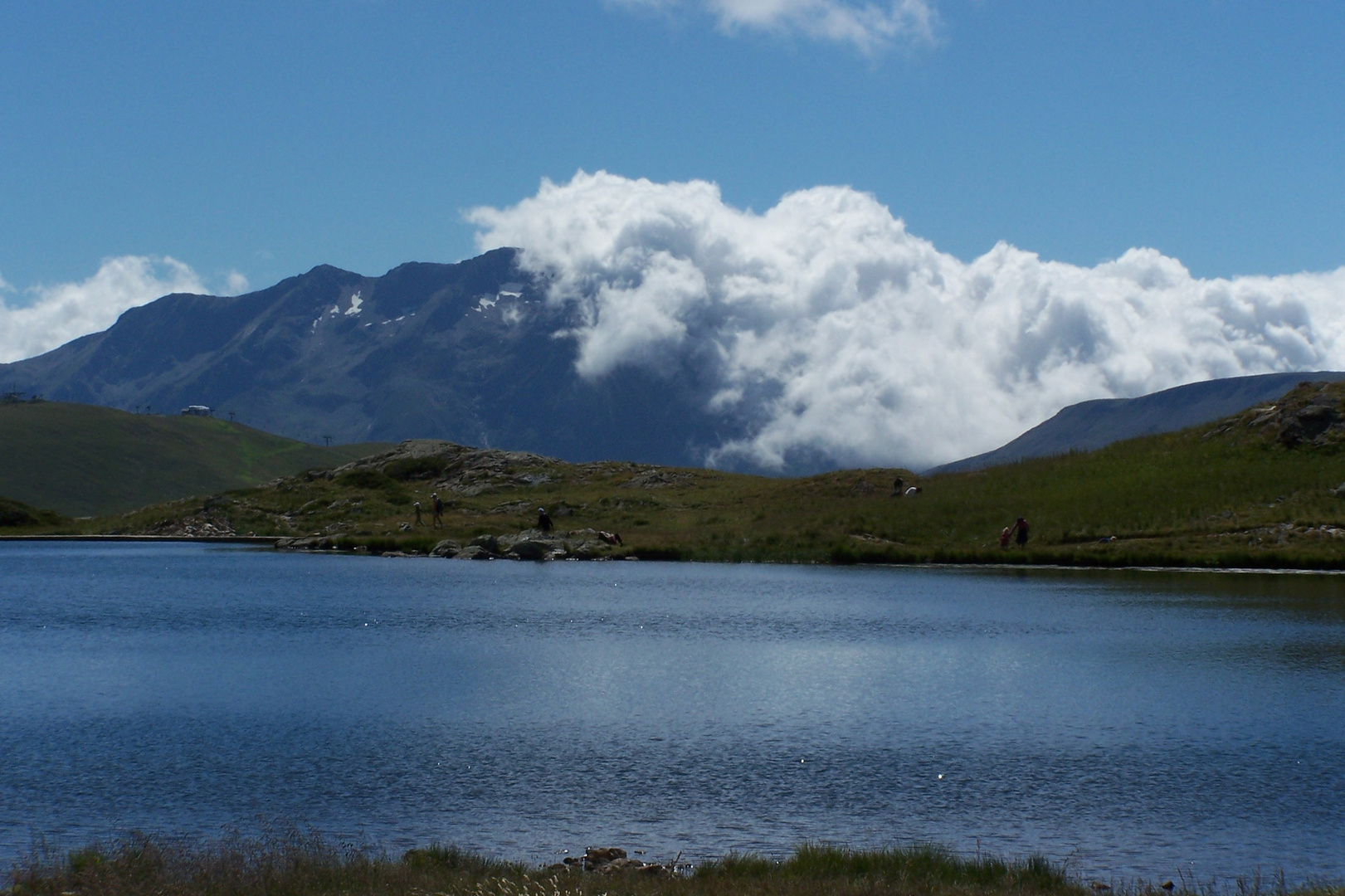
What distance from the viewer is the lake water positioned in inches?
729

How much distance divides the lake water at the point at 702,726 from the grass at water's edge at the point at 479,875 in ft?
4.55

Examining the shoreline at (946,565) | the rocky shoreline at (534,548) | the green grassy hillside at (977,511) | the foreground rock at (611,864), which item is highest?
the green grassy hillside at (977,511)

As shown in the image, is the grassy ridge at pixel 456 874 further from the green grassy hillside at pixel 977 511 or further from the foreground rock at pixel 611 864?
the green grassy hillside at pixel 977 511

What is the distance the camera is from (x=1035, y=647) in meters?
37.6

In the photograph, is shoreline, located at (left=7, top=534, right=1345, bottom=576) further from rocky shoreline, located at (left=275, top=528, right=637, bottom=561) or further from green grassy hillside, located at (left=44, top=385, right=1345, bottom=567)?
green grassy hillside, located at (left=44, top=385, right=1345, bottom=567)

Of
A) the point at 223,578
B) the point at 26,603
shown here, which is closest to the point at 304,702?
the point at 26,603

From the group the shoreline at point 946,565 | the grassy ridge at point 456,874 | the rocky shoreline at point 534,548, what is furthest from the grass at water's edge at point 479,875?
the rocky shoreline at point 534,548

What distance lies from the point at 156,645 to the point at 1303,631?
127 feet

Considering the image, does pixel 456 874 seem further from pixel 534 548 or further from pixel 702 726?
pixel 534 548

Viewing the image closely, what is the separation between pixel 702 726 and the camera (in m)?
25.9

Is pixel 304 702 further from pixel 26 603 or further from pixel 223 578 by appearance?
pixel 223 578

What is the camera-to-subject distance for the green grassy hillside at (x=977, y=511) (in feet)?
226

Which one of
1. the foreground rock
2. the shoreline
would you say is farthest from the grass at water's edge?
the shoreline

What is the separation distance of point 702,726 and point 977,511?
195 feet
